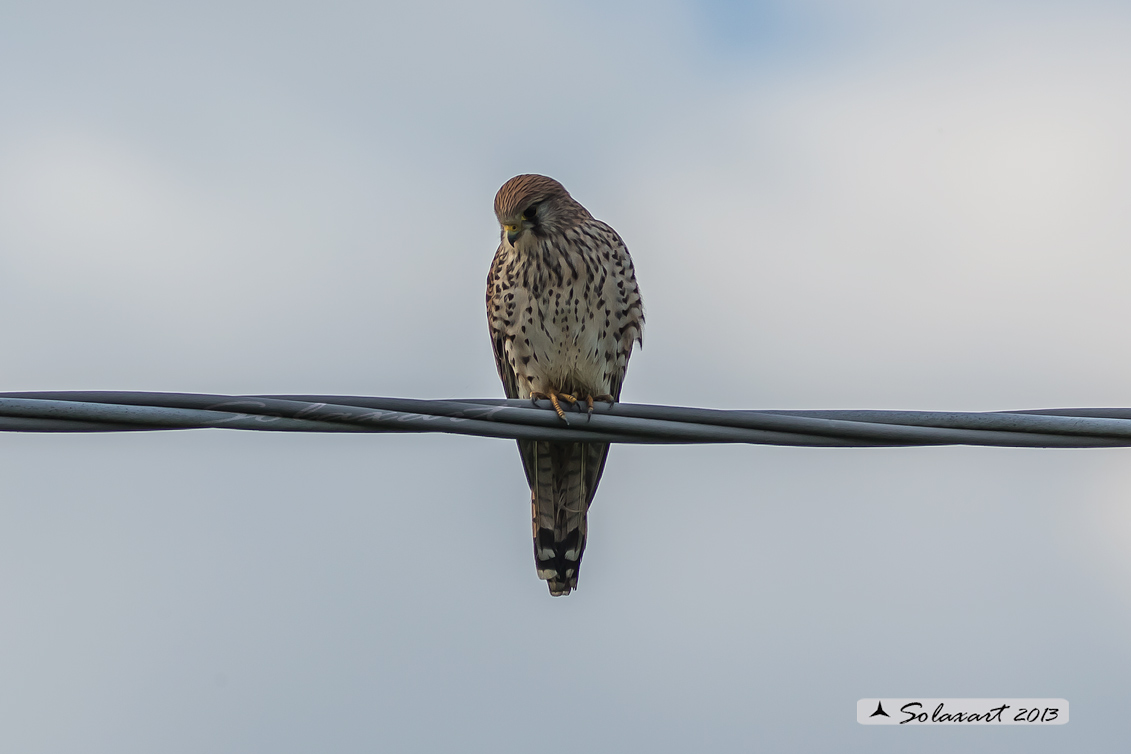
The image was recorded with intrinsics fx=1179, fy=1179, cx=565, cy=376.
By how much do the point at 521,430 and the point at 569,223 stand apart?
2769 millimetres

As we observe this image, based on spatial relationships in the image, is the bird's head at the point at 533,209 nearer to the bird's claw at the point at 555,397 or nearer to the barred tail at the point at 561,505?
the bird's claw at the point at 555,397

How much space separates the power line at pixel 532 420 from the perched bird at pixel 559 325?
2.33m

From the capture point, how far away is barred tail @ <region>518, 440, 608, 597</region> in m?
5.99

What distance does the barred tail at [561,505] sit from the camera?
599 cm

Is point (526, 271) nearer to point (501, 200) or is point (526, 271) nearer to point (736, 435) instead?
point (501, 200)

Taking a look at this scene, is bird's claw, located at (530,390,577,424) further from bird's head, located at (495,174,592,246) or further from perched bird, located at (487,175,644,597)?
bird's head, located at (495,174,592,246)

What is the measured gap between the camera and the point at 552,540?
6.04 metres

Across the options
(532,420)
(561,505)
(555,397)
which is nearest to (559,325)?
(555,397)

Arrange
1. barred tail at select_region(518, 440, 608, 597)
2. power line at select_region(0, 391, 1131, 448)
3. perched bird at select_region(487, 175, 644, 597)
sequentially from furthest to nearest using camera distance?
1. barred tail at select_region(518, 440, 608, 597)
2. perched bird at select_region(487, 175, 644, 597)
3. power line at select_region(0, 391, 1131, 448)

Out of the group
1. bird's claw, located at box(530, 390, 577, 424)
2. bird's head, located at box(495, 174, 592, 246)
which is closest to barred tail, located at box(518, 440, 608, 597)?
bird's claw, located at box(530, 390, 577, 424)

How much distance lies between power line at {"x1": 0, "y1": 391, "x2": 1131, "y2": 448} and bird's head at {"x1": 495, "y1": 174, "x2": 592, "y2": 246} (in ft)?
8.32

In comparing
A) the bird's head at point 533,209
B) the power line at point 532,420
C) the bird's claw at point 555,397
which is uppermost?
the bird's head at point 533,209

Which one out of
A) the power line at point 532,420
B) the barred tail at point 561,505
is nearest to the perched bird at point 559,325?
the barred tail at point 561,505

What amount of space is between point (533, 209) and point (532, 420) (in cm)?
268
